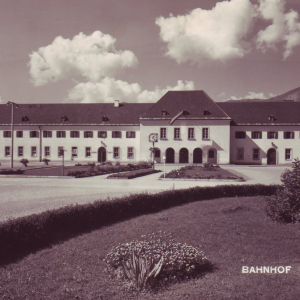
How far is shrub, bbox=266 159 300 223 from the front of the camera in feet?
34.2

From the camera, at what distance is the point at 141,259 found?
581 cm

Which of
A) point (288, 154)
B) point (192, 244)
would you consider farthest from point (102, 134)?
point (192, 244)

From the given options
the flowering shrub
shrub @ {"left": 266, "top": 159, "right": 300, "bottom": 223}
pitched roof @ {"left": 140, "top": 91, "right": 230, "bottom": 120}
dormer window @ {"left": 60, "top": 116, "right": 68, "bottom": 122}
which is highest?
pitched roof @ {"left": 140, "top": 91, "right": 230, "bottom": 120}

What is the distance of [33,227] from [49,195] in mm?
8278

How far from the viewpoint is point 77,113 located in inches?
2286

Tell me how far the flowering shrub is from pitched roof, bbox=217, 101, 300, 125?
161 ft

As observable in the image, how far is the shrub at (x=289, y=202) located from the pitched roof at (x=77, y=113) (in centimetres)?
4462

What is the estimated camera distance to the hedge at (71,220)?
7659mm

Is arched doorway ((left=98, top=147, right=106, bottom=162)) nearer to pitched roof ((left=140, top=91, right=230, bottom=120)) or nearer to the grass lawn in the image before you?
pitched roof ((left=140, top=91, right=230, bottom=120))

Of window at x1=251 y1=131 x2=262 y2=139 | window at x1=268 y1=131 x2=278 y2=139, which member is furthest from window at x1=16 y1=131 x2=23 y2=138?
window at x1=268 y1=131 x2=278 y2=139

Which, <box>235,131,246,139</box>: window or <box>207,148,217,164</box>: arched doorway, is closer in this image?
<box>207,148,217,164</box>: arched doorway

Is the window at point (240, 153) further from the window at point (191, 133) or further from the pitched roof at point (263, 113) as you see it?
the window at point (191, 133)

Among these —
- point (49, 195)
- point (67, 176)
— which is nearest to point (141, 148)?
point (67, 176)

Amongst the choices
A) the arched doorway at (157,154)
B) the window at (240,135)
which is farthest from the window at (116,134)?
the window at (240,135)
